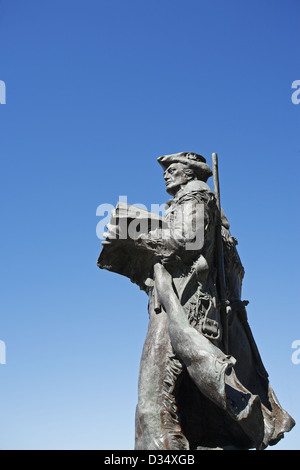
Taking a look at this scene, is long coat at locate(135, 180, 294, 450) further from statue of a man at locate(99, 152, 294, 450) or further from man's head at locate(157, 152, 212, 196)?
man's head at locate(157, 152, 212, 196)

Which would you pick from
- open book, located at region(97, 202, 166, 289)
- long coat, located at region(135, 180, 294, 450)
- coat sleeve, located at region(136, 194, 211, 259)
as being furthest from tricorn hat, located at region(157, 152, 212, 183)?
open book, located at region(97, 202, 166, 289)

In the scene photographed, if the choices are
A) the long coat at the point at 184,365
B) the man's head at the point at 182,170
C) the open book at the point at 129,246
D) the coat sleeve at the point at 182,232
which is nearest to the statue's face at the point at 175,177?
the man's head at the point at 182,170

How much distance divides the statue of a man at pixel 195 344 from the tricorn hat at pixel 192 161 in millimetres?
12

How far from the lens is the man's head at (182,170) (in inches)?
259

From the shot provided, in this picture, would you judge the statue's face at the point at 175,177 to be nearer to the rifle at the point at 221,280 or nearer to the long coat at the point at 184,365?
the long coat at the point at 184,365

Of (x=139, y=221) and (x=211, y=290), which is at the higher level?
(x=139, y=221)

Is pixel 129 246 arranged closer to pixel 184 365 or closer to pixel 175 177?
pixel 175 177

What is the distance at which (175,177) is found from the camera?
661 centimetres

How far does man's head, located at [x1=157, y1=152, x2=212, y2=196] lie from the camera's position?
6578 millimetres
